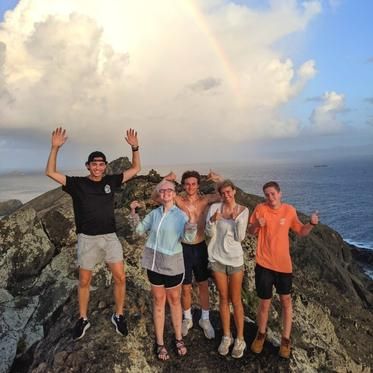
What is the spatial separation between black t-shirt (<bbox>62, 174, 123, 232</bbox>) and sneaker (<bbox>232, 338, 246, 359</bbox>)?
3424mm

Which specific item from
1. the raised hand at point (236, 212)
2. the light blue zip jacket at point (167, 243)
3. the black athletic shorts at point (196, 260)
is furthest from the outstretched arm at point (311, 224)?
the light blue zip jacket at point (167, 243)

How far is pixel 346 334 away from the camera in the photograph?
1091 centimetres

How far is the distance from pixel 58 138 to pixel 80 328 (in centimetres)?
382

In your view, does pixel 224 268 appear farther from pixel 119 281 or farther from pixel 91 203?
pixel 91 203

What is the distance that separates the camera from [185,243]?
7680 mm

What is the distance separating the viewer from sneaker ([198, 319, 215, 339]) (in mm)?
8148

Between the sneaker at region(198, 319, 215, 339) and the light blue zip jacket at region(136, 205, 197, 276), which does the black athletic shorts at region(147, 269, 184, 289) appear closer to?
the light blue zip jacket at region(136, 205, 197, 276)

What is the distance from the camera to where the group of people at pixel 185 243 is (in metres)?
7.22

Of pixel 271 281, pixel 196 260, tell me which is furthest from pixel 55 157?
pixel 271 281

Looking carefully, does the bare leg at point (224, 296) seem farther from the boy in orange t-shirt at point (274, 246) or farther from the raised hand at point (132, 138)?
the raised hand at point (132, 138)

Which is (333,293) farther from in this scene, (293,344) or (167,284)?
(167,284)

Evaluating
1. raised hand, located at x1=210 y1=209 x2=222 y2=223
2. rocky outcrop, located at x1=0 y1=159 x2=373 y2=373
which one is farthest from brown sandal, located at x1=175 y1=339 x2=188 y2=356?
raised hand, located at x1=210 y1=209 x2=222 y2=223

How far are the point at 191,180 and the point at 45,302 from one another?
5.19 m

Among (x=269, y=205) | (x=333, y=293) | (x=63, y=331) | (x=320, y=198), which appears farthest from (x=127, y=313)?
(x=320, y=198)
